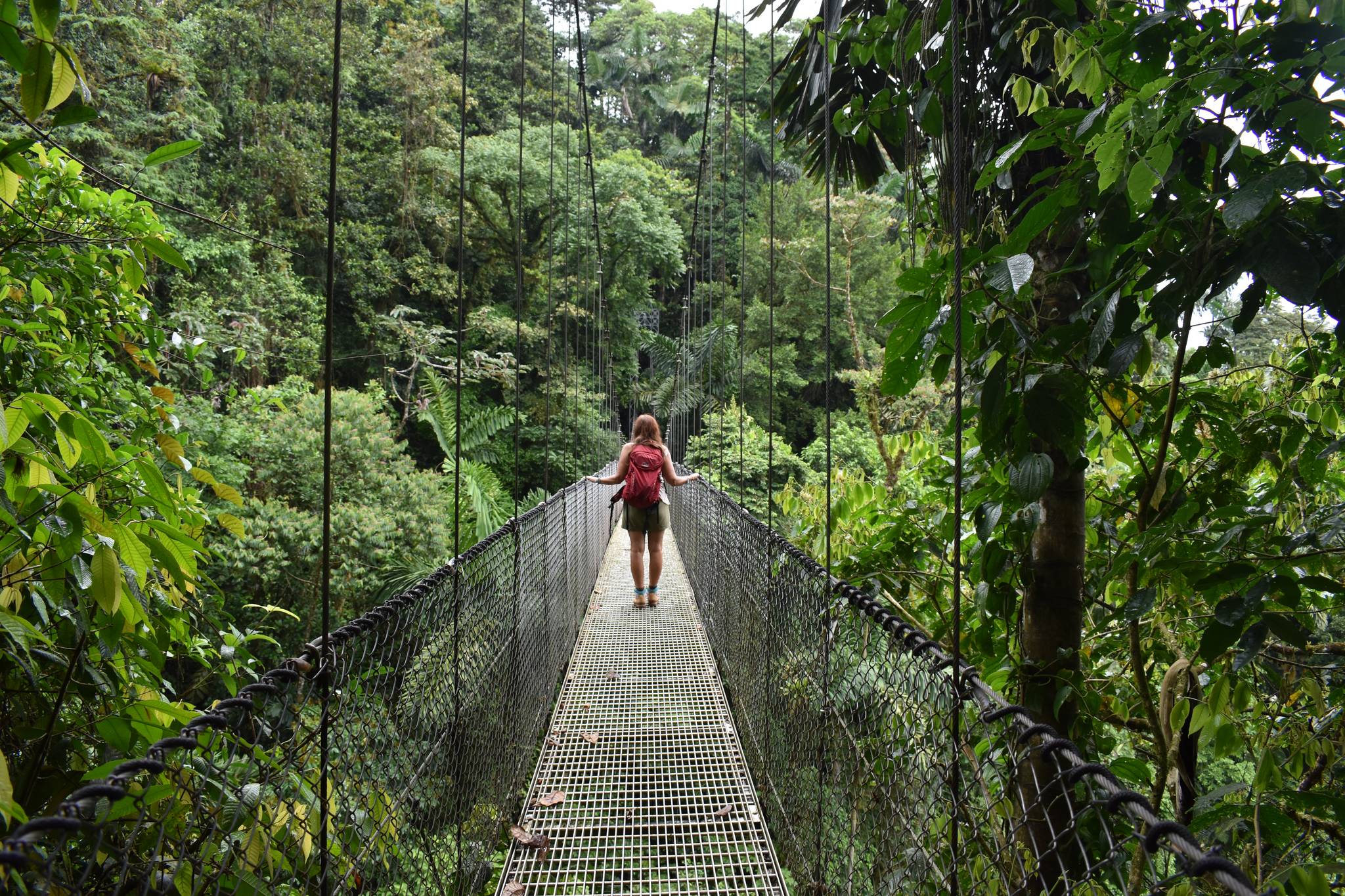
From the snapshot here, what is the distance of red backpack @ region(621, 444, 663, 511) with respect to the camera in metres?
2.85

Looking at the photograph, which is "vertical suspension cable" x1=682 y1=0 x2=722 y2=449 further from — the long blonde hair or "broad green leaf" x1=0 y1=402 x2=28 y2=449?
"broad green leaf" x1=0 y1=402 x2=28 y2=449

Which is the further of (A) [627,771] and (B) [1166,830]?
(A) [627,771]

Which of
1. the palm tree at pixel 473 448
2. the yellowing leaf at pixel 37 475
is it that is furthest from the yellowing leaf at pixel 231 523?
the palm tree at pixel 473 448

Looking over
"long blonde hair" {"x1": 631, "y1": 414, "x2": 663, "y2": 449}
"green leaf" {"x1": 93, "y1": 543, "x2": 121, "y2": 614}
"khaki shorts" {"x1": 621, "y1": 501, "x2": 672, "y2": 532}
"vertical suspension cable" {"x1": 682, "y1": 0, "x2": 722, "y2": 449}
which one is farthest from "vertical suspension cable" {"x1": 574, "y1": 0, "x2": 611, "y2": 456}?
"green leaf" {"x1": 93, "y1": 543, "x2": 121, "y2": 614}

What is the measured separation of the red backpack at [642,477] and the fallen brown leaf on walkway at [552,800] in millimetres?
1387

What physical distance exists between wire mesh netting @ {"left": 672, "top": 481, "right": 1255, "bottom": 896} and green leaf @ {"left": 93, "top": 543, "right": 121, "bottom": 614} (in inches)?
32.5

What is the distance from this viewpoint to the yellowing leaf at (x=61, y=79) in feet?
1.73

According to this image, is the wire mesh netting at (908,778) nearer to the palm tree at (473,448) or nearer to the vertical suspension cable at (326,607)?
the vertical suspension cable at (326,607)

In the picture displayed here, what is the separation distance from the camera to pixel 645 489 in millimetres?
2855

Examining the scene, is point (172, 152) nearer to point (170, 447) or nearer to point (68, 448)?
point (68, 448)

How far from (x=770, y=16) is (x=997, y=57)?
73 cm

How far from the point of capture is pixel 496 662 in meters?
1.43

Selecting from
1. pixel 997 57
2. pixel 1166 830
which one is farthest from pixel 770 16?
→ pixel 1166 830

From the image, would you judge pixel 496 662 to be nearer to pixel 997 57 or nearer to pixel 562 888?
pixel 562 888
